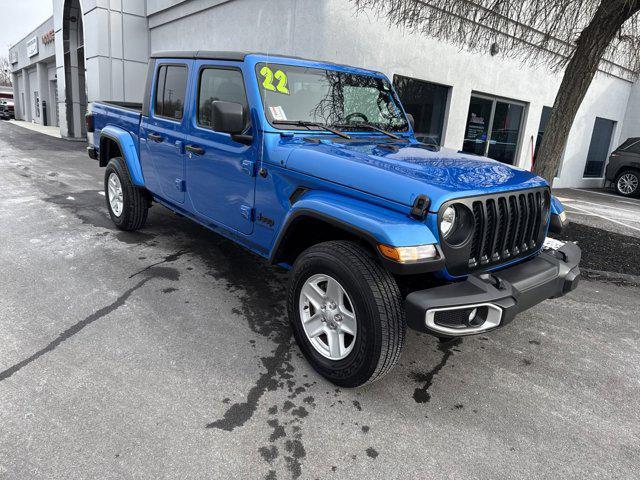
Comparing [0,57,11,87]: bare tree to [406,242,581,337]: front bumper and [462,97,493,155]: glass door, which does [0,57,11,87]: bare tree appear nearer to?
[462,97,493,155]: glass door

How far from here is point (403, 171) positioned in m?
2.67

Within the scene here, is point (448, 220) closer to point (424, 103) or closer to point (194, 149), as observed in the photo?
point (194, 149)

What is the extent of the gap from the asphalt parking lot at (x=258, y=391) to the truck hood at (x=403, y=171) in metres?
1.25

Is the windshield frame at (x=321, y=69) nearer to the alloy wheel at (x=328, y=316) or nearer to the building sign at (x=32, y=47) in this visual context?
the alloy wheel at (x=328, y=316)

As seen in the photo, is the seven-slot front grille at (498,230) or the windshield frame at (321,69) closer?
the seven-slot front grille at (498,230)

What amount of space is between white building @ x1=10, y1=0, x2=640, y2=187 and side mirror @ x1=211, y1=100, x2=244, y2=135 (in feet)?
16.2

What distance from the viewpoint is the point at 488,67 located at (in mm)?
10430

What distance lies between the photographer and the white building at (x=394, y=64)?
789 cm

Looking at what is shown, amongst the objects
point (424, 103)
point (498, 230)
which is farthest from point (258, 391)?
point (424, 103)

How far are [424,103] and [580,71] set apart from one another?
167 inches

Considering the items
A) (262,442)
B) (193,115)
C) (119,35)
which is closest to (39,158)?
(119,35)

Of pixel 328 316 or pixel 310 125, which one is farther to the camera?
pixel 310 125

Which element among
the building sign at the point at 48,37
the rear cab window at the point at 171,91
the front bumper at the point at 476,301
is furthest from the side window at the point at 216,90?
the building sign at the point at 48,37

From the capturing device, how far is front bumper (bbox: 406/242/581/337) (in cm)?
235
